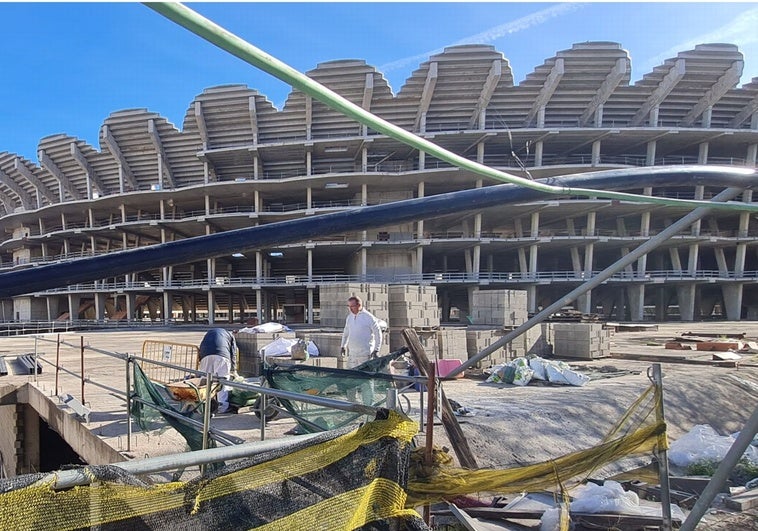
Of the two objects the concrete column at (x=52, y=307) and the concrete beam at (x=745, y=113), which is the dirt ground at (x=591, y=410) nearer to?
the concrete beam at (x=745, y=113)

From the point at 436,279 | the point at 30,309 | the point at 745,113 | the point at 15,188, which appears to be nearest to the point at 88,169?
the point at 15,188

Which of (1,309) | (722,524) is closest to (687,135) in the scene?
(722,524)

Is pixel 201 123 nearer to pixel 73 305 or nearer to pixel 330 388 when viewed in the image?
pixel 73 305

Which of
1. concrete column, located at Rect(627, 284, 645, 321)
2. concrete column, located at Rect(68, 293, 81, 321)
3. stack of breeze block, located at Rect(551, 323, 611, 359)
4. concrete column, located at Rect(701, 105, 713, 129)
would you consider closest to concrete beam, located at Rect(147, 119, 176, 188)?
concrete column, located at Rect(68, 293, 81, 321)

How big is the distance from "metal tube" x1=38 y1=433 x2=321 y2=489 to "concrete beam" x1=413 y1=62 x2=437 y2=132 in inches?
1192

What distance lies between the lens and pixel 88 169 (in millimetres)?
35781

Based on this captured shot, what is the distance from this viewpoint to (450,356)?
10109 millimetres

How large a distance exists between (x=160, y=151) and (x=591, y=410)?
35.8 meters

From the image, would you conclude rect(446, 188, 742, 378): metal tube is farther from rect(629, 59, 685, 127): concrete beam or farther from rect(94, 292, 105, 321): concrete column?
rect(94, 292, 105, 321): concrete column

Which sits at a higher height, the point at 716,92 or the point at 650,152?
the point at 716,92

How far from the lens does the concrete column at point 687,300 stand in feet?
106

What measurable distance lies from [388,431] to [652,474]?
2938 millimetres

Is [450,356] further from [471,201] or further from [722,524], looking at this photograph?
[471,201]

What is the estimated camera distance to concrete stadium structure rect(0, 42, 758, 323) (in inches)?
1161
